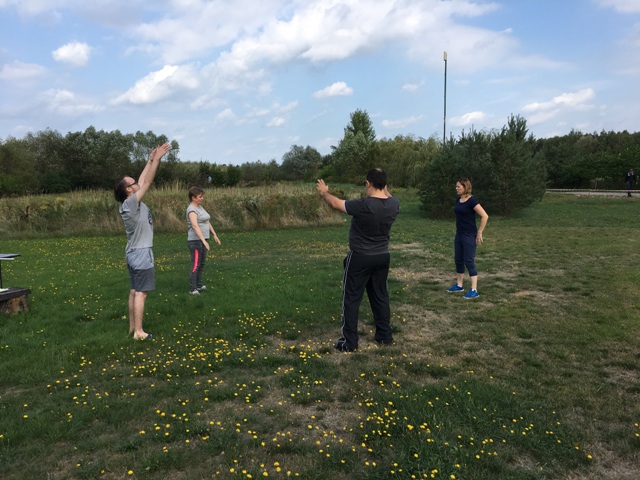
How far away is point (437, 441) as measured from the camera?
3.28 m

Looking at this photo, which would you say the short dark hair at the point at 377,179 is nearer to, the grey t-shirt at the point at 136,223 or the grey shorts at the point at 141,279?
the grey t-shirt at the point at 136,223

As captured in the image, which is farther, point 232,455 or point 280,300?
point 280,300

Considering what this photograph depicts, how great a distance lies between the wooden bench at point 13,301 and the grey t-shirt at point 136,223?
2.43 m

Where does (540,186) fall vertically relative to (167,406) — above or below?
above

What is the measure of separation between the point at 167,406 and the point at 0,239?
18983 mm

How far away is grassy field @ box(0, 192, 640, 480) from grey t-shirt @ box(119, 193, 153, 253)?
1196 mm

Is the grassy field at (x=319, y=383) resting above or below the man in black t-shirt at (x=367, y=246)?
below

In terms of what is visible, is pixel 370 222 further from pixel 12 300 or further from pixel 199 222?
pixel 12 300

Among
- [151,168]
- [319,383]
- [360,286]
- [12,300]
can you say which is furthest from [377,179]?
[12,300]

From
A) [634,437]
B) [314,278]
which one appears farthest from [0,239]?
[634,437]

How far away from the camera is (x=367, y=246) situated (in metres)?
5.09

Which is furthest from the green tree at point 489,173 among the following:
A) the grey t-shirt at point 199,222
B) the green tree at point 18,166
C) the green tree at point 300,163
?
the green tree at point 300,163

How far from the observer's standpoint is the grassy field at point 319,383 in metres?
3.15

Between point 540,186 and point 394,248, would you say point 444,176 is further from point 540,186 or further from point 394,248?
point 394,248
